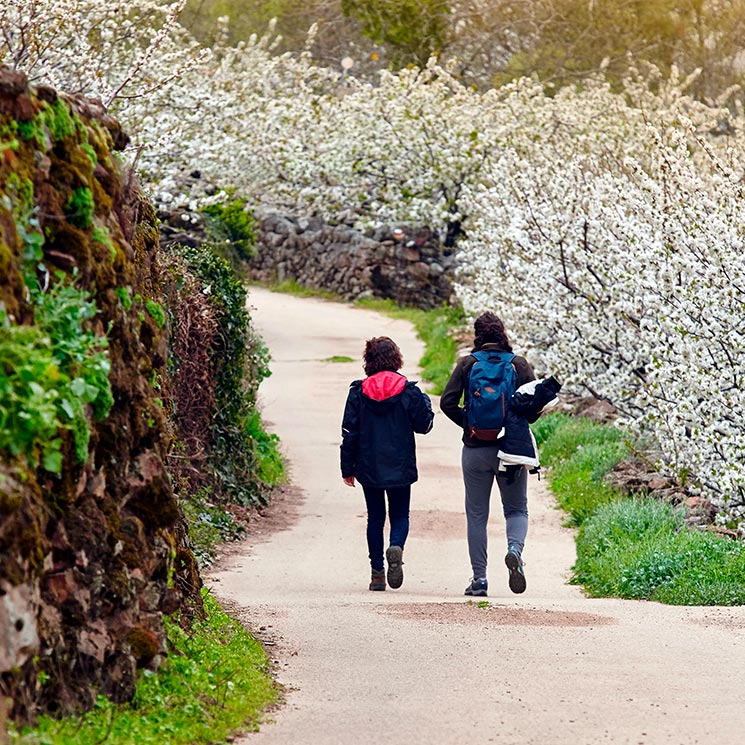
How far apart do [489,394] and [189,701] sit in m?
4.05

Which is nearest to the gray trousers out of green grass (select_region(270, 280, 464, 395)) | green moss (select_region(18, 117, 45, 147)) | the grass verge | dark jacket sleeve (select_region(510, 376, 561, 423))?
dark jacket sleeve (select_region(510, 376, 561, 423))

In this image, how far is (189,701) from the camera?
215 inches

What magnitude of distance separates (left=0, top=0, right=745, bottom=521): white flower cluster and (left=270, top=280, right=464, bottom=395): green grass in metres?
0.93

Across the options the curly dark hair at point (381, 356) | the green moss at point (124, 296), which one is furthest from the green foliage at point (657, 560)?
the green moss at point (124, 296)

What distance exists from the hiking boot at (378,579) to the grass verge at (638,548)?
149 cm

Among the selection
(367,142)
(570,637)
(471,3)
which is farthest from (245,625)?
(471,3)

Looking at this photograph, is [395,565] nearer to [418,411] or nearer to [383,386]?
[418,411]

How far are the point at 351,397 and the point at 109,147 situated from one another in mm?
3880

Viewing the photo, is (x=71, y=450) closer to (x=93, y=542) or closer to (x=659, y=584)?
(x=93, y=542)

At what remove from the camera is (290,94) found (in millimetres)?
33812

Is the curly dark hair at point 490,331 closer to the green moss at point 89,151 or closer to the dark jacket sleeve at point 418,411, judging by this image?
the dark jacket sleeve at point 418,411

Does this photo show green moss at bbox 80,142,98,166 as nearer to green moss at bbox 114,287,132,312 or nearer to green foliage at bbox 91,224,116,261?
green foliage at bbox 91,224,116,261

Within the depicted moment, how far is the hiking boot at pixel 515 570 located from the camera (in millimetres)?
9234

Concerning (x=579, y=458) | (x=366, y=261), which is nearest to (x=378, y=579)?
(x=579, y=458)
